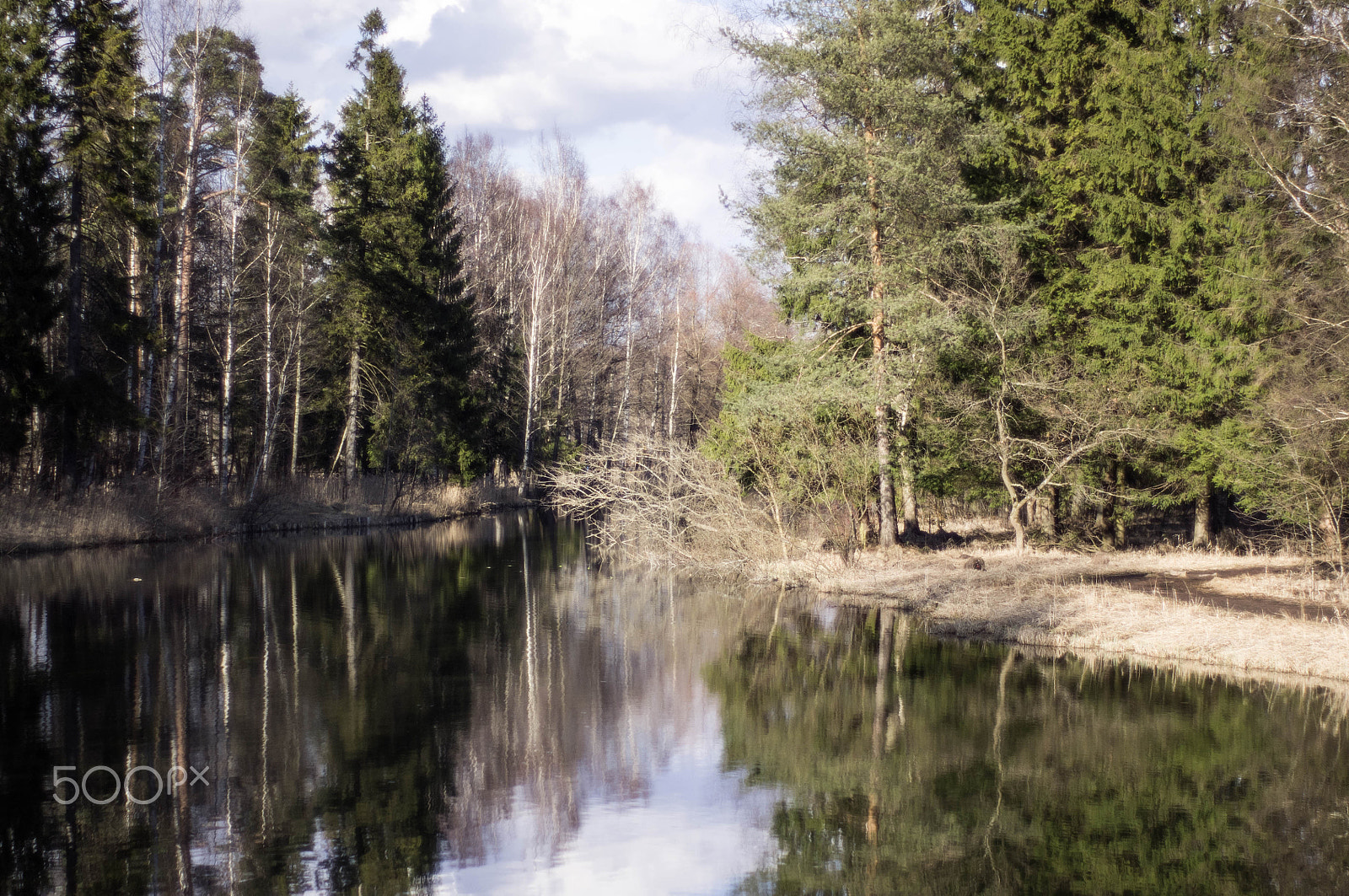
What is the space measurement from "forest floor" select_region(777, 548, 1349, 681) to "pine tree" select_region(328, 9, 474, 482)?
63.8 ft

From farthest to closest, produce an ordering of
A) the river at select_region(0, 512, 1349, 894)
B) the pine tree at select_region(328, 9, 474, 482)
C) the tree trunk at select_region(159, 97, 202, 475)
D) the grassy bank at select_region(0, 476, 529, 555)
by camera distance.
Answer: the pine tree at select_region(328, 9, 474, 482) < the tree trunk at select_region(159, 97, 202, 475) < the grassy bank at select_region(0, 476, 529, 555) < the river at select_region(0, 512, 1349, 894)


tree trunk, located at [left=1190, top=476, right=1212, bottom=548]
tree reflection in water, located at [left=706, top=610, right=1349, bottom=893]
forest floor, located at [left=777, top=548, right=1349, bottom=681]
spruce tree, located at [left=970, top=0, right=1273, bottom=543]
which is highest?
spruce tree, located at [left=970, top=0, right=1273, bottom=543]

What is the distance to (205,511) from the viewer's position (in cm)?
2723

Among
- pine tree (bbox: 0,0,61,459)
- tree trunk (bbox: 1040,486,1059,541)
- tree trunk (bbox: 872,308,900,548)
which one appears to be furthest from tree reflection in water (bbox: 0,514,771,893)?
tree trunk (bbox: 1040,486,1059,541)

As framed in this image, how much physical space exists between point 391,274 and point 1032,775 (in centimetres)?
2895

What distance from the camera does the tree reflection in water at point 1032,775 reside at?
265 inches

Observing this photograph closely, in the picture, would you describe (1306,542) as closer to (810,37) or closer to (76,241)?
(810,37)

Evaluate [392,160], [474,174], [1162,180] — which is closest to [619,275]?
[474,174]

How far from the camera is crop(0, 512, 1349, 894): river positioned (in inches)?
262

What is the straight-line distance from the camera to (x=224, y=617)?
1506cm

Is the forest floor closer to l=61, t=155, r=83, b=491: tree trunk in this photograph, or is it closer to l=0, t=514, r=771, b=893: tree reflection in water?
l=0, t=514, r=771, b=893: tree reflection in water

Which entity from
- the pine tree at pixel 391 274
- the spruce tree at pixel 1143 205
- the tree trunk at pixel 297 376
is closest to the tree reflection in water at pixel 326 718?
the spruce tree at pixel 1143 205

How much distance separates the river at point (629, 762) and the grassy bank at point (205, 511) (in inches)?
360

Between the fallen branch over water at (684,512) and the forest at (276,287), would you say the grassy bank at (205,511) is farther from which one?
the fallen branch over water at (684,512)
